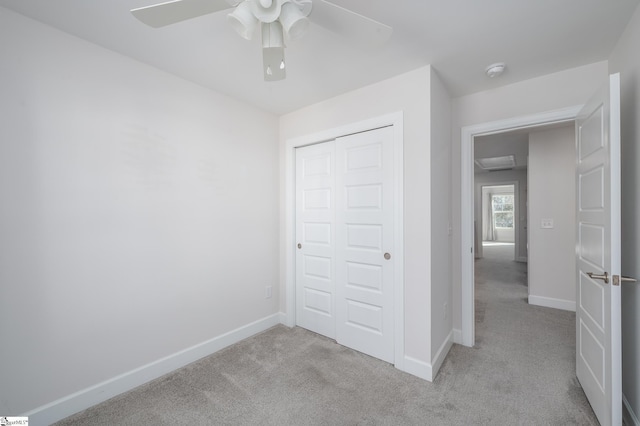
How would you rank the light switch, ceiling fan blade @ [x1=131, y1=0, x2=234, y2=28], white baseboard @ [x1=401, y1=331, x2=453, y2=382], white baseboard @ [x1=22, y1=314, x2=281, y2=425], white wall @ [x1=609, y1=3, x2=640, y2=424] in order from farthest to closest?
the light switch → white baseboard @ [x1=401, y1=331, x2=453, y2=382] → white baseboard @ [x1=22, y1=314, x2=281, y2=425] → white wall @ [x1=609, y1=3, x2=640, y2=424] → ceiling fan blade @ [x1=131, y1=0, x2=234, y2=28]

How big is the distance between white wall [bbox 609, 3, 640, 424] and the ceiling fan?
158 cm

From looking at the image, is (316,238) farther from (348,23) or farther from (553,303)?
(553,303)

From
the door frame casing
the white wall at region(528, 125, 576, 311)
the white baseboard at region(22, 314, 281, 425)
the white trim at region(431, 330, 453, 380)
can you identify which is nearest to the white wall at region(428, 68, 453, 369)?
the white trim at region(431, 330, 453, 380)

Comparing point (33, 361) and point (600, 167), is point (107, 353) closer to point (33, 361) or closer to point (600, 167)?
point (33, 361)

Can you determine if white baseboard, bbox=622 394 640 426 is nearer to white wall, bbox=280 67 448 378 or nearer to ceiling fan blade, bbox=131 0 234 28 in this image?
white wall, bbox=280 67 448 378

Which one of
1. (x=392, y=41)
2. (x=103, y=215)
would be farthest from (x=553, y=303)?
(x=103, y=215)

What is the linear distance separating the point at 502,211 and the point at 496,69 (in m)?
11.1

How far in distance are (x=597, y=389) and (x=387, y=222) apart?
1634 mm

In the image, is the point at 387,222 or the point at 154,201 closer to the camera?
the point at 154,201

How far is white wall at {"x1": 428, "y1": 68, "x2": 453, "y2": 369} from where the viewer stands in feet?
7.09

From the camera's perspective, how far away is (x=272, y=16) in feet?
3.70

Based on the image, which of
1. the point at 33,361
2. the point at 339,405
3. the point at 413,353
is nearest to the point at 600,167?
the point at 413,353

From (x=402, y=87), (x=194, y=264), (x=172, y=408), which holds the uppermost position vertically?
(x=402, y=87)

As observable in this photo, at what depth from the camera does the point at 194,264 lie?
2.41 meters
